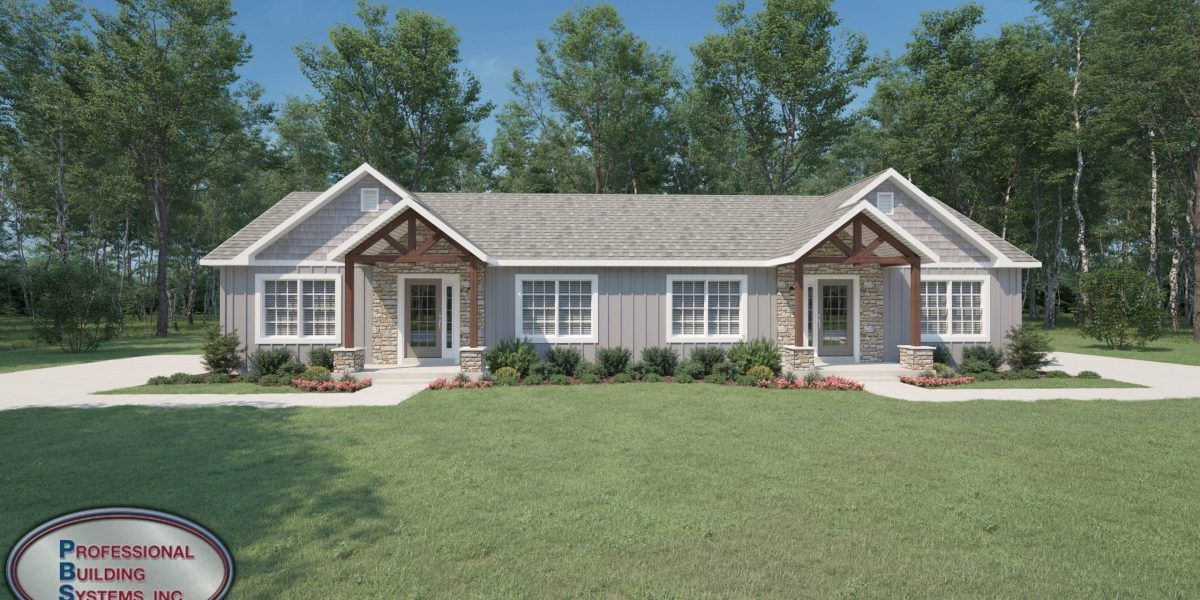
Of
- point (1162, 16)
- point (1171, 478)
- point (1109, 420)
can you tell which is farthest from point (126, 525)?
point (1162, 16)

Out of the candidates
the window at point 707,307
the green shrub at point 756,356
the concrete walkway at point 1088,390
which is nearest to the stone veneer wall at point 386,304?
the window at point 707,307

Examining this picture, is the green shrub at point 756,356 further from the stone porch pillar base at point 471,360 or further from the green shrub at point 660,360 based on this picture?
the stone porch pillar base at point 471,360

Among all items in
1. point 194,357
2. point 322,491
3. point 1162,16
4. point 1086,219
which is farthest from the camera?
point 1086,219

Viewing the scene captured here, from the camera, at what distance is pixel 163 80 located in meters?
27.9

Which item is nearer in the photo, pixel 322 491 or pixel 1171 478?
pixel 322 491

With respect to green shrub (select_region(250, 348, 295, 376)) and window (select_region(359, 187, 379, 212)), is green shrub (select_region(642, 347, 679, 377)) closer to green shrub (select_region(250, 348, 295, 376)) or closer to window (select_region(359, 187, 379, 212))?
window (select_region(359, 187, 379, 212))

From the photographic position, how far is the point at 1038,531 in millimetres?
4734

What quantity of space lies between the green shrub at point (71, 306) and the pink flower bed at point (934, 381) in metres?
27.1

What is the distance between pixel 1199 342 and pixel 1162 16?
14.7 metres

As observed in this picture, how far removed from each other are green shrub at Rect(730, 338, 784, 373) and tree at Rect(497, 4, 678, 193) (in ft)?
75.1

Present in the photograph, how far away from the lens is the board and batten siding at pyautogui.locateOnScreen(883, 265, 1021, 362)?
52.4 ft

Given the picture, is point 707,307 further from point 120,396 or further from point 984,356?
point 120,396

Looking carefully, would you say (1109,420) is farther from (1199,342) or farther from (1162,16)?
(1162,16)

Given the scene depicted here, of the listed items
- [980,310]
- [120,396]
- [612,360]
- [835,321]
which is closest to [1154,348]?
[980,310]
